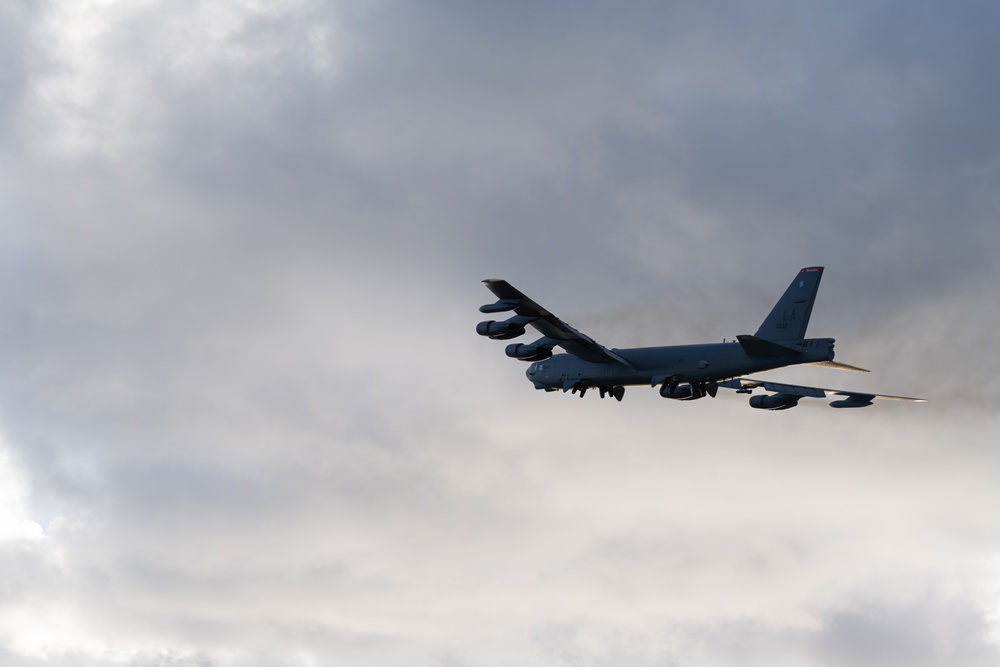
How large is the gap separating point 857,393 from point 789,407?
3.94 m

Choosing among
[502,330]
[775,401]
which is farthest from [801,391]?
[502,330]

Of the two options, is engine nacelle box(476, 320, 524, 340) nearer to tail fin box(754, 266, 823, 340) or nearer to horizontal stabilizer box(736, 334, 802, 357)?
horizontal stabilizer box(736, 334, 802, 357)

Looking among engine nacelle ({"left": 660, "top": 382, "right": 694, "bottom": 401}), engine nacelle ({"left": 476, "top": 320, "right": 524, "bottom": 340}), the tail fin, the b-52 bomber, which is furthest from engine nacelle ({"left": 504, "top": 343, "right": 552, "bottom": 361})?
the tail fin

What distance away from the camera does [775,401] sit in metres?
101

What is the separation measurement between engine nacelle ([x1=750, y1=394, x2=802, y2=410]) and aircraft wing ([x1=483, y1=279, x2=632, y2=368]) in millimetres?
8397

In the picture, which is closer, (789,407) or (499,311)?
(499,311)

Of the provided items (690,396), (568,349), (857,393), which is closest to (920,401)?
(857,393)

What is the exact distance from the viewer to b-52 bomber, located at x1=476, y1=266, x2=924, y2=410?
9288 centimetres

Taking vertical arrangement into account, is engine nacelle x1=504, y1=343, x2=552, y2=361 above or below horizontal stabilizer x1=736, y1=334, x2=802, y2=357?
above

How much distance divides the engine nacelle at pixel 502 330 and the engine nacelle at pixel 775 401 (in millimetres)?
14714

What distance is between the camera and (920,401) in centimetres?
9725

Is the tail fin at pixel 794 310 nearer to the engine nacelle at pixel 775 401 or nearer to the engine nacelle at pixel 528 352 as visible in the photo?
the engine nacelle at pixel 775 401

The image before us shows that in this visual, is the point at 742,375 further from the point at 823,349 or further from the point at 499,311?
the point at 499,311

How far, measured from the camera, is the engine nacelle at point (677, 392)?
3807 inches
